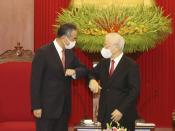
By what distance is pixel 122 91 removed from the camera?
4699mm

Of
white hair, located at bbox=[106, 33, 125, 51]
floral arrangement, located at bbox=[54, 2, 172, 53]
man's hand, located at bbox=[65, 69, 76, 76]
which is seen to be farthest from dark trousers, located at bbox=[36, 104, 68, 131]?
floral arrangement, located at bbox=[54, 2, 172, 53]

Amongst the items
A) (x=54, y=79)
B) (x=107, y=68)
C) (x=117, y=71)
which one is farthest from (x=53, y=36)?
(x=117, y=71)

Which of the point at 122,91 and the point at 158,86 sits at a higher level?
the point at 122,91

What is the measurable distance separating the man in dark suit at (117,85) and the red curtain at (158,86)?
2.52 m

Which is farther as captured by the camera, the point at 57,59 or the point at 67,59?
the point at 67,59

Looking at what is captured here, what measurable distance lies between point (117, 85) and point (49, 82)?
67 centimetres

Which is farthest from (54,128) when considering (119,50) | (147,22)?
(147,22)

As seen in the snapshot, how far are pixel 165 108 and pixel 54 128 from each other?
2695 mm

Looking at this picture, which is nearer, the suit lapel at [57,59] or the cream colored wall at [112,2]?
the suit lapel at [57,59]

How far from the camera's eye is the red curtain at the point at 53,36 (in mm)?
7172

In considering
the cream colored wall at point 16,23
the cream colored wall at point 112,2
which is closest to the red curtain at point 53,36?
the cream colored wall at point 16,23

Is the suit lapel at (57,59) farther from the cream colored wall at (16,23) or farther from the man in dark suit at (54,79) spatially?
the cream colored wall at (16,23)

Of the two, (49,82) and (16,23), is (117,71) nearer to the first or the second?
(49,82)

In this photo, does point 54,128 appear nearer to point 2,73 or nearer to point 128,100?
point 128,100
